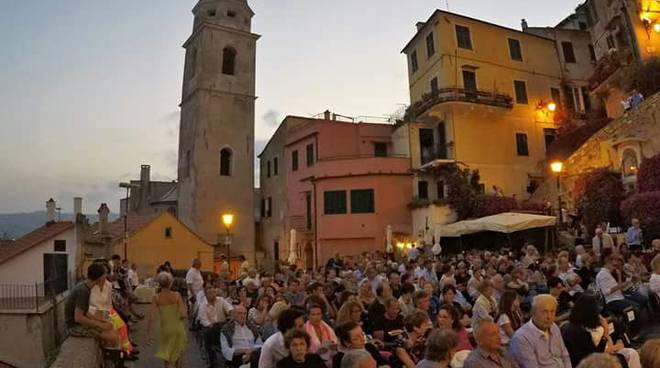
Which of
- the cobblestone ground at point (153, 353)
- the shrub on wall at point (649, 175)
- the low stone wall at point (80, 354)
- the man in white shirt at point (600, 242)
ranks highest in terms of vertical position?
the shrub on wall at point (649, 175)

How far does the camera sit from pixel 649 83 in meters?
24.4

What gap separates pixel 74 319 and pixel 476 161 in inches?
978

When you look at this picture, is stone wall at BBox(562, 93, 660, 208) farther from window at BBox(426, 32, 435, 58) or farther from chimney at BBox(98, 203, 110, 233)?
chimney at BBox(98, 203, 110, 233)

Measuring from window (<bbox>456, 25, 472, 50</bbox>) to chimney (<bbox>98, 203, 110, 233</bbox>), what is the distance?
2160 centimetres

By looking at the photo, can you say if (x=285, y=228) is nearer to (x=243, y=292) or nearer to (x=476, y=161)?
(x=476, y=161)

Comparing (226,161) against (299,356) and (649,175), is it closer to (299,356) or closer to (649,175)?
(649,175)

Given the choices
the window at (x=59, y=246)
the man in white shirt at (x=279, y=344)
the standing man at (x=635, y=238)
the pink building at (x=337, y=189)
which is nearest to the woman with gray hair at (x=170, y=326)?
the man in white shirt at (x=279, y=344)

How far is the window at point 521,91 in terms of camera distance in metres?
30.2

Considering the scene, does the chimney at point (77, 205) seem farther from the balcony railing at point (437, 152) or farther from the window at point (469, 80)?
the window at point (469, 80)

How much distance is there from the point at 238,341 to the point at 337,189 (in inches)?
856

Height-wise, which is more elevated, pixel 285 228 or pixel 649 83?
pixel 649 83

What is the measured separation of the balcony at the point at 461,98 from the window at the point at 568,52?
A: 25.5ft

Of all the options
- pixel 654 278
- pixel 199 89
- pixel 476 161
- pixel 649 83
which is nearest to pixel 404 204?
pixel 476 161

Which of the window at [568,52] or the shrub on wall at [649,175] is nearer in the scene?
the shrub on wall at [649,175]
